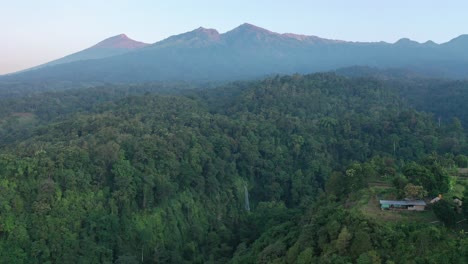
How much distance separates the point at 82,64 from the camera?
474 feet

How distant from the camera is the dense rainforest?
550 inches

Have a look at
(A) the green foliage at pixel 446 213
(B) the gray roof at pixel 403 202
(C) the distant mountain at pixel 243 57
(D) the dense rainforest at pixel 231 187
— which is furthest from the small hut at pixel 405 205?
(C) the distant mountain at pixel 243 57

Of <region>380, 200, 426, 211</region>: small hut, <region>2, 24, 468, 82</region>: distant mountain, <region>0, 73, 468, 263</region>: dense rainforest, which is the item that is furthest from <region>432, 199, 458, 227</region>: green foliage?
<region>2, 24, 468, 82</region>: distant mountain

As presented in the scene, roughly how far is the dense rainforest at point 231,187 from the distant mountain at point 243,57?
89438 mm

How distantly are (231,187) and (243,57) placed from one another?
13900 cm

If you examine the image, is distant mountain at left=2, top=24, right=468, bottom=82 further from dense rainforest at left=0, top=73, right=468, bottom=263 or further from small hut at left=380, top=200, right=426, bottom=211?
small hut at left=380, top=200, right=426, bottom=211

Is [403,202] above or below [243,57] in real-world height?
below

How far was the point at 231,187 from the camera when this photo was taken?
32.0m

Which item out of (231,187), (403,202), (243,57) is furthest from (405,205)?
(243,57)

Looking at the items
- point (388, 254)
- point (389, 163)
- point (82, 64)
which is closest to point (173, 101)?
point (389, 163)

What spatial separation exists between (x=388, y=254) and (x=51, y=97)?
2282 inches

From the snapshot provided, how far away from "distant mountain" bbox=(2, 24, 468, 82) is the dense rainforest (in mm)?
89438

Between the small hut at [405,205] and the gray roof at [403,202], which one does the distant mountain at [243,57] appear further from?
the small hut at [405,205]

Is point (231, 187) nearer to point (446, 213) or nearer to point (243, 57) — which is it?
point (446, 213)
